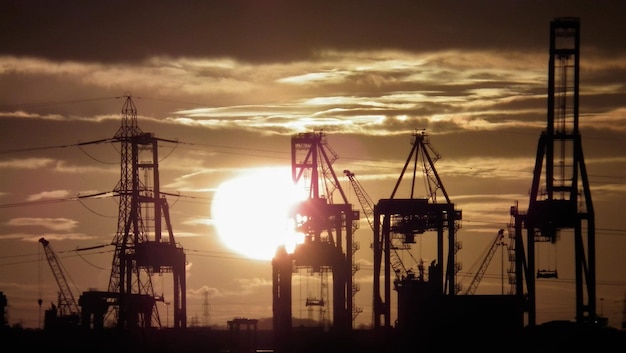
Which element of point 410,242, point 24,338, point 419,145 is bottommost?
point 24,338

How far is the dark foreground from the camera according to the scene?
265 feet

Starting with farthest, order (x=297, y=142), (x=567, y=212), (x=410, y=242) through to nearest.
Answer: (x=297, y=142) < (x=410, y=242) < (x=567, y=212)

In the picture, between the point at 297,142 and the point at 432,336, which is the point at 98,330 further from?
the point at 432,336

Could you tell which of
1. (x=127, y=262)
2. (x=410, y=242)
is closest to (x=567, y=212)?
(x=410, y=242)

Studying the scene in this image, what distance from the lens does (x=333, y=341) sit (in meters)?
94.7

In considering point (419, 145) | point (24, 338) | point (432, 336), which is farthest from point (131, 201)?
point (432, 336)

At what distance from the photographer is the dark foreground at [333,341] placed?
80.8 metres

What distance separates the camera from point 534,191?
85500 millimetres

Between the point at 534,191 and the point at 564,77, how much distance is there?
798cm

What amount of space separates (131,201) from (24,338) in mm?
15970

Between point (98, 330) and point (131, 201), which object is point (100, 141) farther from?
point (98, 330)

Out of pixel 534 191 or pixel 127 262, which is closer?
pixel 534 191

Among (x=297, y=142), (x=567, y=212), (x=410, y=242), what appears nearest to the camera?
(x=567, y=212)

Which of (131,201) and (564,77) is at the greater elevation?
(564,77)
